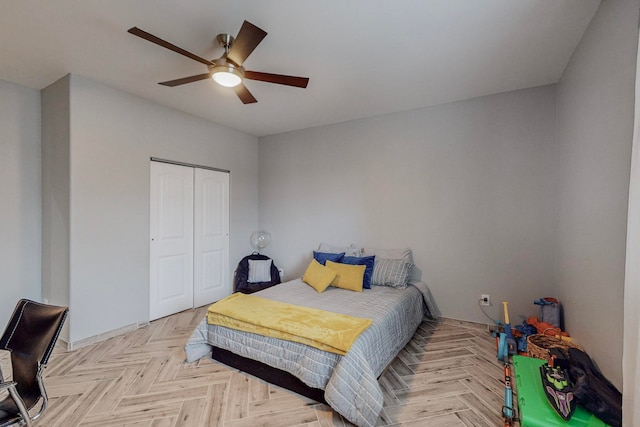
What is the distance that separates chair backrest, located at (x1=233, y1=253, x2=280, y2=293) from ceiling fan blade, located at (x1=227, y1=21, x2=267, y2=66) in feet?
9.90

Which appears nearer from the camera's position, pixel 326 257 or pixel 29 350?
pixel 29 350

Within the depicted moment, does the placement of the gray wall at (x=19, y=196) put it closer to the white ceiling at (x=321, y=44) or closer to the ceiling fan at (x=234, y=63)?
the white ceiling at (x=321, y=44)

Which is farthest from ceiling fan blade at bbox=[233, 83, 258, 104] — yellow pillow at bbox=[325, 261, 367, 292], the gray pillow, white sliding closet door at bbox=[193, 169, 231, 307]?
the gray pillow

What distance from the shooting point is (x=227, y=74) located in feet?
6.72

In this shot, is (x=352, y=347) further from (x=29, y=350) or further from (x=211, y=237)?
(x=211, y=237)

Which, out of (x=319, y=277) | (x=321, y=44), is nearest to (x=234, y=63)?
(x=321, y=44)

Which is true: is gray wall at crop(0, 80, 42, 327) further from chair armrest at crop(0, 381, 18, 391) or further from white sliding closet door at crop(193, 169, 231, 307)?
chair armrest at crop(0, 381, 18, 391)

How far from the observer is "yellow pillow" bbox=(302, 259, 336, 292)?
10.2ft

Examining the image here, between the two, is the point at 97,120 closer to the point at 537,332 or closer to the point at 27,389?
the point at 27,389

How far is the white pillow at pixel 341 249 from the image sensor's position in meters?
3.75

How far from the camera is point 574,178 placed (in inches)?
89.0

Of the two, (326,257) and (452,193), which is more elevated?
(452,193)

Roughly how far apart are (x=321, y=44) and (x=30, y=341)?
8.42 feet

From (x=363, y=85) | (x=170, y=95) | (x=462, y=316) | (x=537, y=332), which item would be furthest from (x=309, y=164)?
(x=537, y=332)
